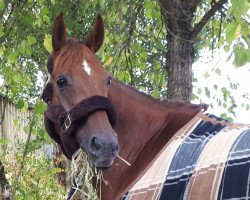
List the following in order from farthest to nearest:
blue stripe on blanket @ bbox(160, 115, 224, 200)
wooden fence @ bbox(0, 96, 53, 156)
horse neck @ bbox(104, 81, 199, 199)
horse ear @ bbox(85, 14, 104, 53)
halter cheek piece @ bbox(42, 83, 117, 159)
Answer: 1. wooden fence @ bbox(0, 96, 53, 156)
2. horse ear @ bbox(85, 14, 104, 53)
3. horse neck @ bbox(104, 81, 199, 199)
4. halter cheek piece @ bbox(42, 83, 117, 159)
5. blue stripe on blanket @ bbox(160, 115, 224, 200)

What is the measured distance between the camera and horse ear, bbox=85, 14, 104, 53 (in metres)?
3.26

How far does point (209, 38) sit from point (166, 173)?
370 cm

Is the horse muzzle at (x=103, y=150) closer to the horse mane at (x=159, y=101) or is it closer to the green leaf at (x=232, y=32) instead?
the horse mane at (x=159, y=101)

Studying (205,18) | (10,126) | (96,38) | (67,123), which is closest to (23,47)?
(96,38)

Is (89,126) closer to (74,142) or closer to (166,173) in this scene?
(74,142)

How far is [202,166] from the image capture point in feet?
8.02

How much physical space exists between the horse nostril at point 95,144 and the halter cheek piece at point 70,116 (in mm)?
149

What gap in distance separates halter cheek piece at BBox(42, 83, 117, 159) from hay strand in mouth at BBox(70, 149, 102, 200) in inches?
2.5

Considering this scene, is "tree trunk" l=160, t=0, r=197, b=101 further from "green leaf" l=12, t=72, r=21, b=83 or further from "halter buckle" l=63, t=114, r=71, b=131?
"halter buckle" l=63, t=114, r=71, b=131

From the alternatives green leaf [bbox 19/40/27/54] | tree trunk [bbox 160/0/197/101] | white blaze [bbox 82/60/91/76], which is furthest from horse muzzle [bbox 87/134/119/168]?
green leaf [bbox 19/40/27/54]

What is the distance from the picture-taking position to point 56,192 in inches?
265

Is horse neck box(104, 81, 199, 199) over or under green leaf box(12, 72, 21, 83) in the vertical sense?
under

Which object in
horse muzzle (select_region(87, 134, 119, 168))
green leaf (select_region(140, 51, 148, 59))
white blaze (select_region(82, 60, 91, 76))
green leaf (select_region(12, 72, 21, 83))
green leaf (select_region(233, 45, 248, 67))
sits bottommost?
horse muzzle (select_region(87, 134, 119, 168))

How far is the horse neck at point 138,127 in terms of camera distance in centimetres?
293
